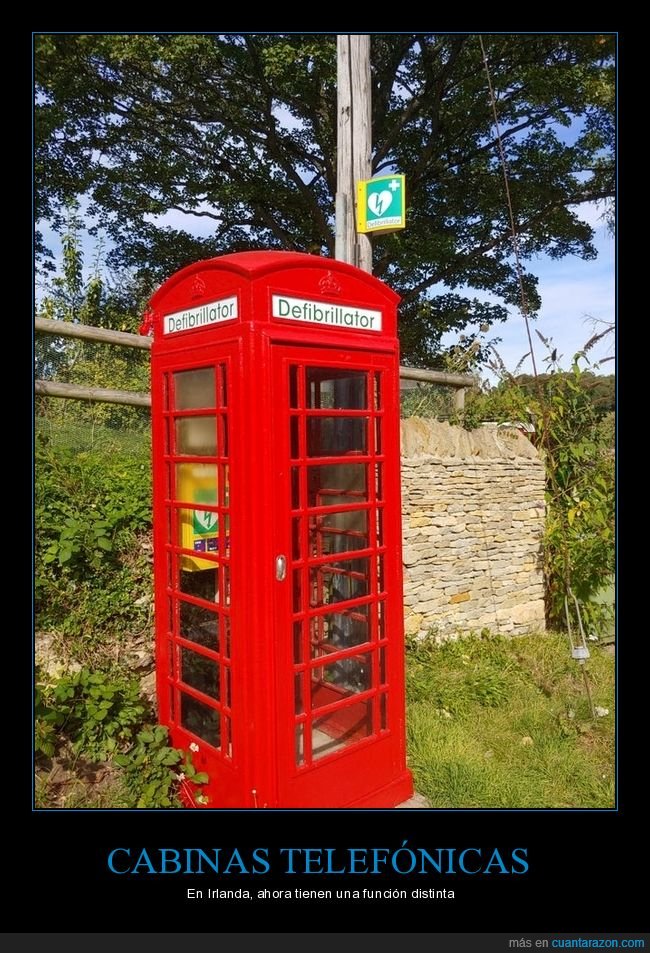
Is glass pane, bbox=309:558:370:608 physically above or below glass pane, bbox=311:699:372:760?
above

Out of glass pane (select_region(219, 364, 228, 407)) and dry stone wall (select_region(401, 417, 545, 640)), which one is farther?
dry stone wall (select_region(401, 417, 545, 640))

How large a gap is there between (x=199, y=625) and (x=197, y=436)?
99cm

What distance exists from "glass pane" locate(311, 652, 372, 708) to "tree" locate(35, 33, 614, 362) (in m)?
11.2

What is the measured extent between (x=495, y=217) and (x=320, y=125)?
14.4 ft

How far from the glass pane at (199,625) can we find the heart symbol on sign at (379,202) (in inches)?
116

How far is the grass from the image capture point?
144 inches

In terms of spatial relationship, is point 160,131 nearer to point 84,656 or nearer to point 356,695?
point 84,656

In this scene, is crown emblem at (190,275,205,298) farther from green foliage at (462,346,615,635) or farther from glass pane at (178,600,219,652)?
green foliage at (462,346,615,635)

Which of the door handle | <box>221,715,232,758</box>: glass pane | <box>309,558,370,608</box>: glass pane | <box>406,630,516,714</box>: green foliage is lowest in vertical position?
<box>406,630,516,714</box>: green foliage

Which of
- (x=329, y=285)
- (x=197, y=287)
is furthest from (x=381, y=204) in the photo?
(x=197, y=287)

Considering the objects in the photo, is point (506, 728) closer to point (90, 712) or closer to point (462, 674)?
point (462, 674)

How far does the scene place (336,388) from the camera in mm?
3375

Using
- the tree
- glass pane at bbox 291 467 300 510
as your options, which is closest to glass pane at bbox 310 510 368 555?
glass pane at bbox 291 467 300 510

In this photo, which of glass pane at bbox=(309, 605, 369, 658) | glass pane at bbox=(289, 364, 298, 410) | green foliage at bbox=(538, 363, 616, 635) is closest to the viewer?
glass pane at bbox=(289, 364, 298, 410)
